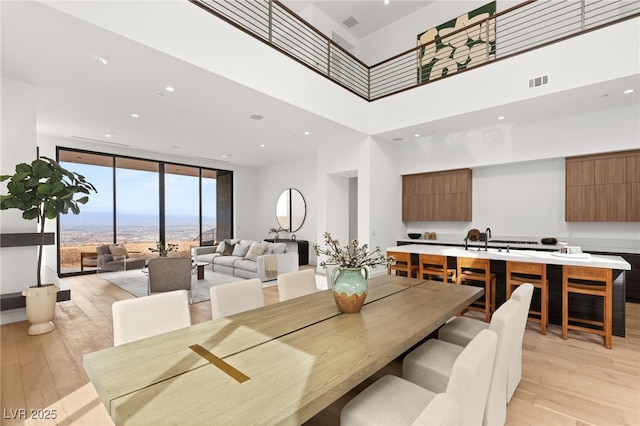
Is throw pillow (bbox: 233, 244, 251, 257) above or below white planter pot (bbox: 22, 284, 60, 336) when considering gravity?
above

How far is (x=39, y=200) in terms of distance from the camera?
347cm

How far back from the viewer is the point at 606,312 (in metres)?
3.06

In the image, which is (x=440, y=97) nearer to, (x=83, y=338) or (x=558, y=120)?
(x=558, y=120)

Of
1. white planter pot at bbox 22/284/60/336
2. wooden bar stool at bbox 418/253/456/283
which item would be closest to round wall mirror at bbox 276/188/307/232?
wooden bar stool at bbox 418/253/456/283

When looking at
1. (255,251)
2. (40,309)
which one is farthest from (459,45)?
(40,309)

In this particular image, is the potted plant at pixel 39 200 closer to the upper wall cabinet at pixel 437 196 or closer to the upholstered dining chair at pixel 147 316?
the upholstered dining chair at pixel 147 316

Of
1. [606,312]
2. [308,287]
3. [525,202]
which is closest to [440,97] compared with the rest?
[525,202]

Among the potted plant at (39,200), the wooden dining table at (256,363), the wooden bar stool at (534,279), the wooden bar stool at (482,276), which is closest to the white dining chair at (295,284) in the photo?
the wooden dining table at (256,363)

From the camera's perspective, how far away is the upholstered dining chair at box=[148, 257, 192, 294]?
438 centimetres

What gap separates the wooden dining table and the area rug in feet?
11.9

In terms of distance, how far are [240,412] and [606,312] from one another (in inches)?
152

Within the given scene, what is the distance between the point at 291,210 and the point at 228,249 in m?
2.46

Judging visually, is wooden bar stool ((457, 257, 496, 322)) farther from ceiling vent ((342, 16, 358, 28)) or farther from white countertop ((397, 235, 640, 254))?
ceiling vent ((342, 16, 358, 28))

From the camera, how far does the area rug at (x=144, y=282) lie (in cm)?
521
